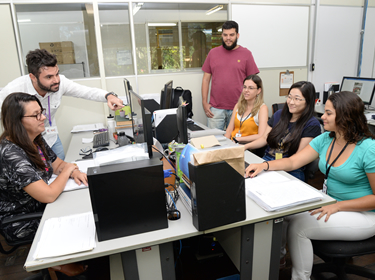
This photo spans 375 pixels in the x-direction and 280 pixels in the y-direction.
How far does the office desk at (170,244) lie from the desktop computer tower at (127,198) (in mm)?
48

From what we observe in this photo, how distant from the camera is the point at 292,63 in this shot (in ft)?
13.3

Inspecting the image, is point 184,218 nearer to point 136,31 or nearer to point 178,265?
point 178,265

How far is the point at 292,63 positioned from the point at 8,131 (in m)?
3.80

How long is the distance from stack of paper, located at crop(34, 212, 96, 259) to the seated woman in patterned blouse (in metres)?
0.24

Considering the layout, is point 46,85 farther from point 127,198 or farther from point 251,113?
point 251,113

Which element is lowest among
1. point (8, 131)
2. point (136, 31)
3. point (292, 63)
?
point (8, 131)

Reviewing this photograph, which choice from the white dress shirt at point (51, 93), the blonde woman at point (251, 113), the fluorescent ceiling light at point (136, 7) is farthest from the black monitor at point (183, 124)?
the fluorescent ceiling light at point (136, 7)

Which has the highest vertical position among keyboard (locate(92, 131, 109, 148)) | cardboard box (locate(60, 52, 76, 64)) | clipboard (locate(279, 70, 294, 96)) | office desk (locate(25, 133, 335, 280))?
cardboard box (locate(60, 52, 76, 64))

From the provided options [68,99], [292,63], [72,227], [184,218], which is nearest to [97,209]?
[72,227]

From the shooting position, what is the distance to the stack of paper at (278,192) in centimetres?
129

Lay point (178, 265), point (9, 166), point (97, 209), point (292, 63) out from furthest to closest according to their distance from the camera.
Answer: point (292, 63) → point (178, 265) → point (9, 166) → point (97, 209)

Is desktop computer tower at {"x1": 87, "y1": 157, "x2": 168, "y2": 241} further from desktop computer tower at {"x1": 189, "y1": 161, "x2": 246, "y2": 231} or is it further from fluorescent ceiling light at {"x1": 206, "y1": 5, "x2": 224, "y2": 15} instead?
fluorescent ceiling light at {"x1": 206, "y1": 5, "x2": 224, "y2": 15}

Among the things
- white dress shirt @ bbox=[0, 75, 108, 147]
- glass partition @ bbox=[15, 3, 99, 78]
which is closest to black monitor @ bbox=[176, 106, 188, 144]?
white dress shirt @ bbox=[0, 75, 108, 147]

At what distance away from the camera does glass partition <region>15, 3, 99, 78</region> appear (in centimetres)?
318
